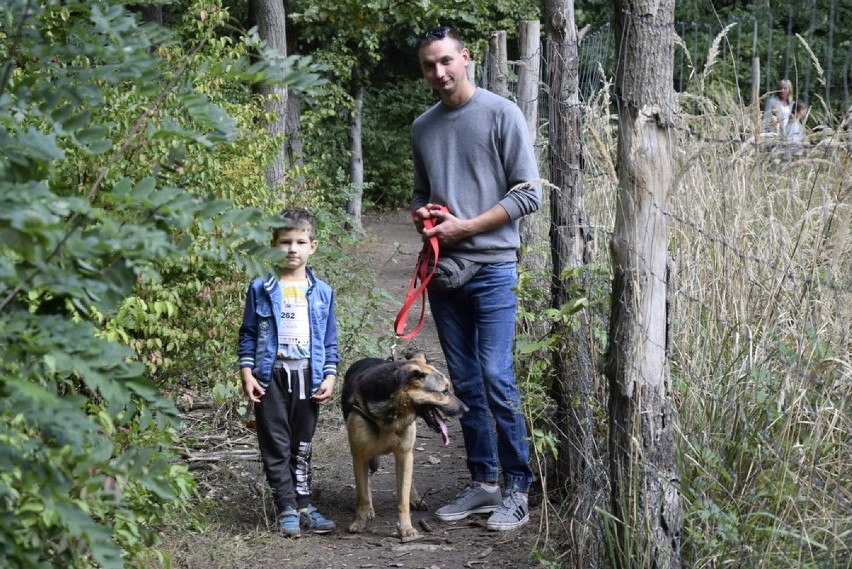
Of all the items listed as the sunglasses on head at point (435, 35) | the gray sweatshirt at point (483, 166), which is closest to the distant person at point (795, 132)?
the gray sweatshirt at point (483, 166)

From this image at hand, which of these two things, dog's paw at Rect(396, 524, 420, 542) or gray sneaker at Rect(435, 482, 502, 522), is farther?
gray sneaker at Rect(435, 482, 502, 522)

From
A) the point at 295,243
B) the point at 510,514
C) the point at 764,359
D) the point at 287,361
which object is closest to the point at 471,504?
the point at 510,514

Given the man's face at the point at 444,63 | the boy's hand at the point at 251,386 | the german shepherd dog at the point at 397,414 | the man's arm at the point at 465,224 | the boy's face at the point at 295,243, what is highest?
the man's face at the point at 444,63

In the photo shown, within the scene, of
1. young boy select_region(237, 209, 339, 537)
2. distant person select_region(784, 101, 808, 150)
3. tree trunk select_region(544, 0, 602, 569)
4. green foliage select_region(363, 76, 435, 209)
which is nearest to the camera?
distant person select_region(784, 101, 808, 150)

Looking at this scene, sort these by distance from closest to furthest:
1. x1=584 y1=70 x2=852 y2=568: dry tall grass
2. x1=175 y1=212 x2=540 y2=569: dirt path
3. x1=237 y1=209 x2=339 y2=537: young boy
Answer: x1=584 y1=70 x2=852 y2=568: dry tall grass, x1=175 y1=212 x2=540 y2=569: dirt path, x1=237 y1=209 x2=339 y2=537: young boy

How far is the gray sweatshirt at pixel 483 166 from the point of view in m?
5.59

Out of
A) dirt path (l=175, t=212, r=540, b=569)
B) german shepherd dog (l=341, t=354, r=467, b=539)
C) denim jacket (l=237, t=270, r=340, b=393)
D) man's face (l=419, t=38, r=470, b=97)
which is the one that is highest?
man's face (l=419, t=38, r=470, b=97)

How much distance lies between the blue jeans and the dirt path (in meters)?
0.37

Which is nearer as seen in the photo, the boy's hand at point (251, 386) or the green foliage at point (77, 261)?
the green foliage at point (77, 261)

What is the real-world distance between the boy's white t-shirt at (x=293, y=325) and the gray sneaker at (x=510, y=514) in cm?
143

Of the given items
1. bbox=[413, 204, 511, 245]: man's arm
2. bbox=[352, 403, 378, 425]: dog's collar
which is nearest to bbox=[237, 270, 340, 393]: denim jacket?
bbox=[352, 403, 378, 425]: dog's collar

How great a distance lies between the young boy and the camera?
18.8ft

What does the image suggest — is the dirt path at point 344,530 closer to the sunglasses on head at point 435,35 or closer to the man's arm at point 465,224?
the man's arm at point 465,224

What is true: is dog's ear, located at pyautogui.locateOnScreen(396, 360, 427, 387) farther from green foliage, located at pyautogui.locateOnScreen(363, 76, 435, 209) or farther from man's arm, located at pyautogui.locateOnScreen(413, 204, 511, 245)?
green foliage, located at pyautogui.locateOnScreen(363, 76, 435, 209)
